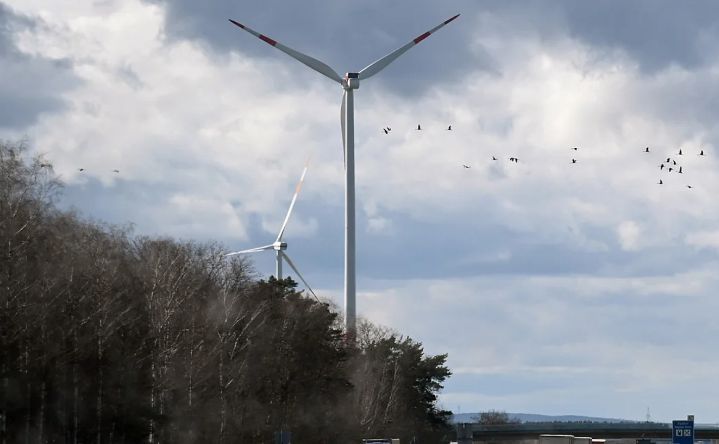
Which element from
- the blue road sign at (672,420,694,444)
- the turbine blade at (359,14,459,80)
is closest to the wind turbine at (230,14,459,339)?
the turbine blade at (359,14,459,80)

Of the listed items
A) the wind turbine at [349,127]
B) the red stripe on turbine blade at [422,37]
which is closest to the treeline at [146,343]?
the wind turbine at [349,127]

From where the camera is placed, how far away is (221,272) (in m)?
122

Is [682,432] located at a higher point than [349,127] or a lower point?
lower

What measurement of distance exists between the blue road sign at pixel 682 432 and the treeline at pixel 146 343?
1522 inches

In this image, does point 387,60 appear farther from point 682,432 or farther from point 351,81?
point 682,432

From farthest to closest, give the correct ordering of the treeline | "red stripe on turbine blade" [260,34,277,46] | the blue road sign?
"red stripe on turbine blade" [260,34,277,46]
the treeline
the blue road sign

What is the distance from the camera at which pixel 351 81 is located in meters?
147

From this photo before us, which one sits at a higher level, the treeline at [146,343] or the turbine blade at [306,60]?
the turbine blade at [306,60]

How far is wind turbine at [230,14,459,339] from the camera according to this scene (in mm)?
142875

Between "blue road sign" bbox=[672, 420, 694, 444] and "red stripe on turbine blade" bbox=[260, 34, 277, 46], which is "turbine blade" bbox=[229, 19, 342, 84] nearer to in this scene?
"red stripe on turbine blade" bbox=[260, 34, 277, 46]

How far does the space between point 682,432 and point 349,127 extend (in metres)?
92.3

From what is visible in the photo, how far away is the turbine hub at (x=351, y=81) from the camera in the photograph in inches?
5797

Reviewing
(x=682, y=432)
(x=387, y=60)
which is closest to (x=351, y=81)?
(x=387, y=60)

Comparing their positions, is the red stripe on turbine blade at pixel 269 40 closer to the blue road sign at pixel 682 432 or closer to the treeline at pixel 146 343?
the treeline at pixel 146 343
